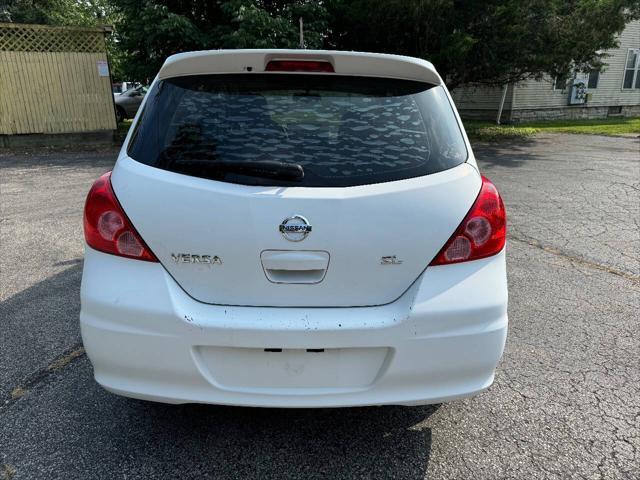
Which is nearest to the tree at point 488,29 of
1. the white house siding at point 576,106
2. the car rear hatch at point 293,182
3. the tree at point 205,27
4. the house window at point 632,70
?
the tree at point 205,27

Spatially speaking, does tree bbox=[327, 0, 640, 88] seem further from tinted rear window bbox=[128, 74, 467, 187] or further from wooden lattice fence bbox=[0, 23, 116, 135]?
tinted rear window bbox=[128, 74, 467, 187]

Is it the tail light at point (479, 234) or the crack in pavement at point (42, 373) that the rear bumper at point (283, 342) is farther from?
the crack in pavement at point (42, 373)

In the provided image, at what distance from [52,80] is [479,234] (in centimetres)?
1339

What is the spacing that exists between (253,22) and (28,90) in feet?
19.9

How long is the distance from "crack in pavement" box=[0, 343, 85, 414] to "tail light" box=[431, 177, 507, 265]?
230cm

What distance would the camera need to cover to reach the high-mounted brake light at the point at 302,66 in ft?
7.13

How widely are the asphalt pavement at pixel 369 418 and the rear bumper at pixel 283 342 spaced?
428 mm

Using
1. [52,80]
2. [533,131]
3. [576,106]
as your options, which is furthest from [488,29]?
[576,106]

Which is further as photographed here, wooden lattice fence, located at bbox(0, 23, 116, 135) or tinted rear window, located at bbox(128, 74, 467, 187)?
wooden lattice fence, located at bbox(0, 23, 116, 135)

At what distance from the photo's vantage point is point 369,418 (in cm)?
249

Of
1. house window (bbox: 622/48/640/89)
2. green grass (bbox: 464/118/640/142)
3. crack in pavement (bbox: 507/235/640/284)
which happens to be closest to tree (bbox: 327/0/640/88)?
green grass (bbox: 464/118/640/142)

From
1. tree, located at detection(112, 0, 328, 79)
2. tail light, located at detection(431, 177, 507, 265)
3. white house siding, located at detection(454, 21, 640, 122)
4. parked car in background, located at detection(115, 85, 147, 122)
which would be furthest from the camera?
parked car in background, located at detection(115, 85, 147, 122)

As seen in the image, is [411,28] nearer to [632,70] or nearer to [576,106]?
[576,106]

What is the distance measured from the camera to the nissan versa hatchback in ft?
6.07
